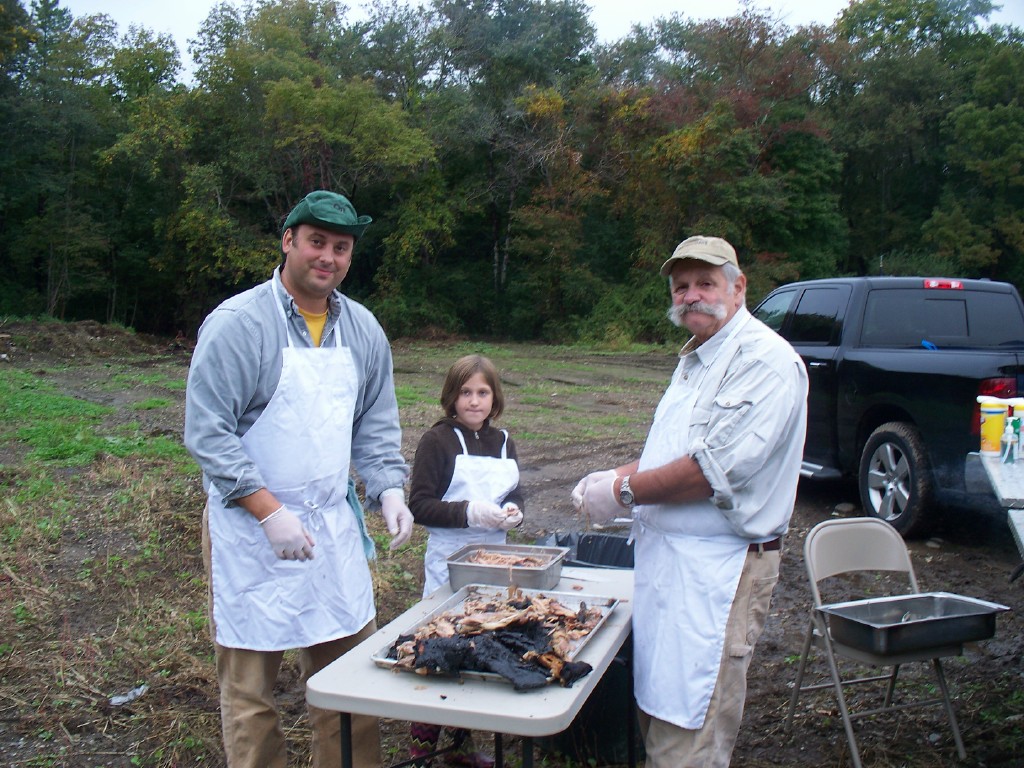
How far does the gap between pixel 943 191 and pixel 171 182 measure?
27220 millimetres

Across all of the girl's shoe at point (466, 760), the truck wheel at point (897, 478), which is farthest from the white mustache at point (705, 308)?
→ the truck wheel at point (897, 478)

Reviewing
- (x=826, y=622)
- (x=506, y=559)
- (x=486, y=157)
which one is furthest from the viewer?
(x=486, y=157)

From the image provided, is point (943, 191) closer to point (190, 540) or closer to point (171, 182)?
point (171, 182)

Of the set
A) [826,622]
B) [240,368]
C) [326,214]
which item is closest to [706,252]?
[326,214]

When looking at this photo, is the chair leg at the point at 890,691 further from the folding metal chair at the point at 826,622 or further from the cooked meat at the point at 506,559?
the cooked meat at the point at 506,559

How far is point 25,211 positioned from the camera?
30.5m

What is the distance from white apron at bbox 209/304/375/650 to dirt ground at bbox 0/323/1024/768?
1.25 metres

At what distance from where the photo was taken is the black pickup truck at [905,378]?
618 centimetres

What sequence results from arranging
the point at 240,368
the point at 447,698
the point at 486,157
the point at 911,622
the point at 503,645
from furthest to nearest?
1. the point at 486,157
2. the point at 911,622
3. the point at 240,368
4. the point at 503,645
5. the point at 447,698

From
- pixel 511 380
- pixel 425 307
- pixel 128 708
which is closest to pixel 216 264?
pixel 425 307

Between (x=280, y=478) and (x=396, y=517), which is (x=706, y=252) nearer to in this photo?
(x=396, y=517)

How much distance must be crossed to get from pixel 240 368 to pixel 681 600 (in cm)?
152

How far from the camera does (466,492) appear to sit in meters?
3.76

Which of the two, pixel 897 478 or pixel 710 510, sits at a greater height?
pixel 710 510
